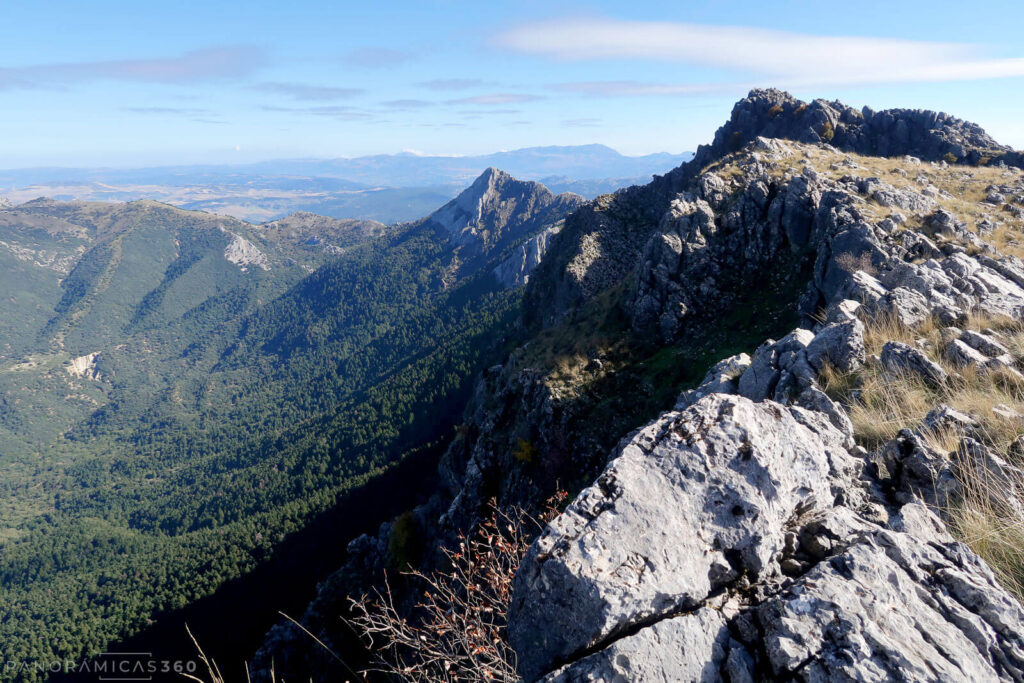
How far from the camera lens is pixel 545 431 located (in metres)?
34.3

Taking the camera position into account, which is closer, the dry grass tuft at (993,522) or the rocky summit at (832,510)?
the rocky summit at (832,510)

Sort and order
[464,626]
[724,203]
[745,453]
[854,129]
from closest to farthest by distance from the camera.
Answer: [745,453]
[464,626]
[724,203]
[854,129]

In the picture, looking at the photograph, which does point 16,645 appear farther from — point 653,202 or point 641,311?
point 653,202

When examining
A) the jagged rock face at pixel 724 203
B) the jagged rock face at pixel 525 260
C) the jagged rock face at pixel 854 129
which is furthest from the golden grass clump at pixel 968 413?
the jagged rock face at pixel 525 260

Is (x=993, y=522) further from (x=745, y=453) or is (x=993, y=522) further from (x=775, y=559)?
(x=745, y=453)

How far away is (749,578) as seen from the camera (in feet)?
18.5

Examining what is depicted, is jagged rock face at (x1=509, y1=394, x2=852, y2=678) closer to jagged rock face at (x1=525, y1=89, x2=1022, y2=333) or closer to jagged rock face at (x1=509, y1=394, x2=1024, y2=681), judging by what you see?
jagged rock face at (x1=509, y1=394, x2=1024, y2=681)

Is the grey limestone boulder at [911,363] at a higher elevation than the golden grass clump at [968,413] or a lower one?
higher

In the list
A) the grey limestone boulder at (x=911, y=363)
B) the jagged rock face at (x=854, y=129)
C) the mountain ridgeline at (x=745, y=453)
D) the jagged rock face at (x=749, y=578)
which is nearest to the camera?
the jagged rock face at (x=749, y=578)

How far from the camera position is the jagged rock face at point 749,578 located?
4.59 metres

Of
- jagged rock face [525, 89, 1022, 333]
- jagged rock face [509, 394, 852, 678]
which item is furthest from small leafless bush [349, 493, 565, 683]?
jagged rock face [525, 89, 1022, 333]

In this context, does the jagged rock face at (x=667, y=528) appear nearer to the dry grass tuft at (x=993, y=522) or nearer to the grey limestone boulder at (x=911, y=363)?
the dry grass tuft at (x=993, y=522)

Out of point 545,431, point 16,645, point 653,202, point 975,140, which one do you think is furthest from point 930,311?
point 16,645

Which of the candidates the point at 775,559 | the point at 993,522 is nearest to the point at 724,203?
the point at 993,522
